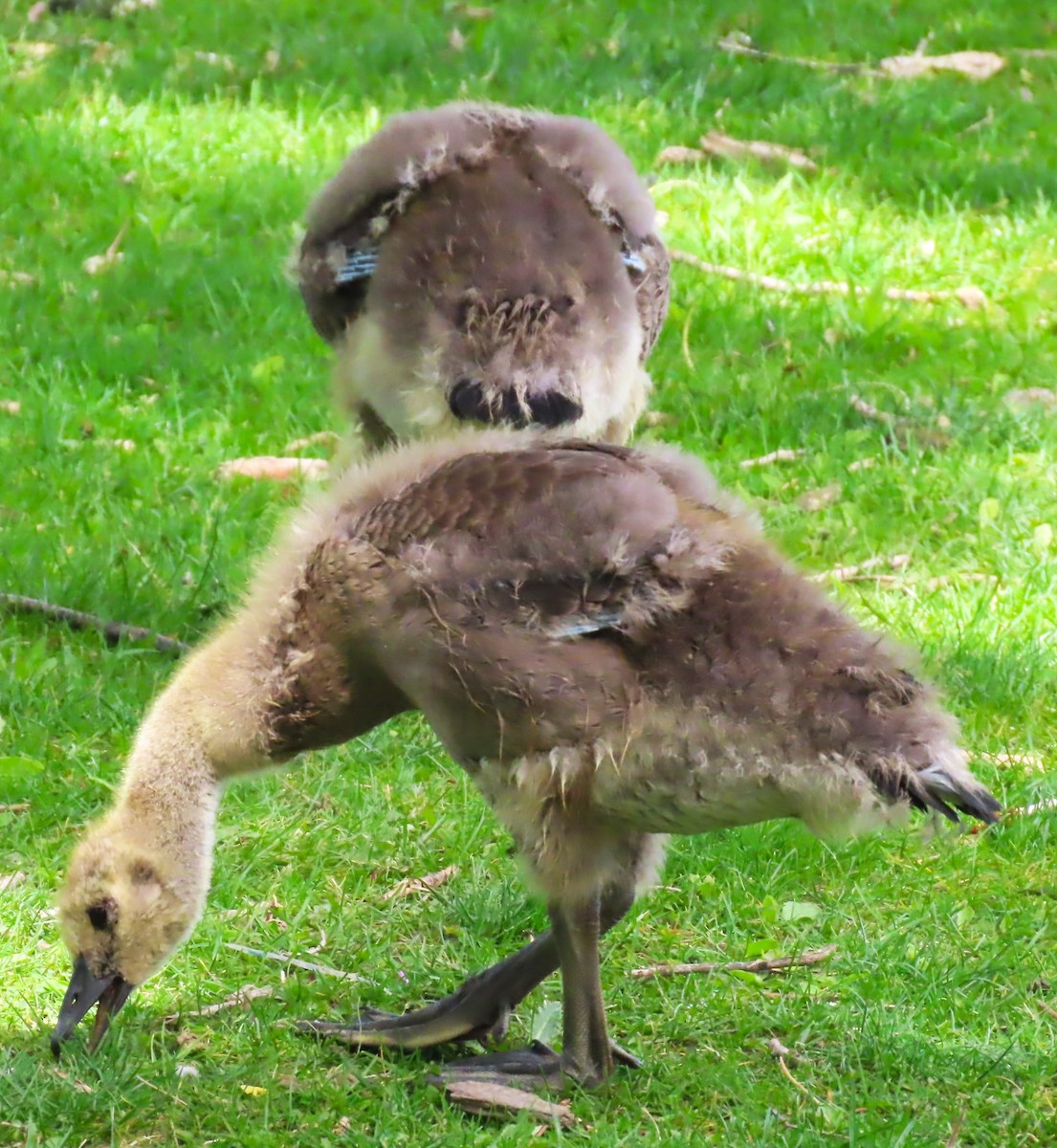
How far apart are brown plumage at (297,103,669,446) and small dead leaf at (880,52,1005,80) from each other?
5481 millimetres

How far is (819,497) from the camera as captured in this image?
6855mm

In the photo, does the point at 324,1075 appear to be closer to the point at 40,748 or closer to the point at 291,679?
the point at 291,679

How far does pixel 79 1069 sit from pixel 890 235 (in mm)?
6141

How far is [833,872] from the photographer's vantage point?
4941 millimetres

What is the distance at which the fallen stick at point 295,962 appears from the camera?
4.49 m

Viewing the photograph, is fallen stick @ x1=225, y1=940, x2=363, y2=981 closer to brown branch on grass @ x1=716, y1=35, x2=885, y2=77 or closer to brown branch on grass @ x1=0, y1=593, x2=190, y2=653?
brown branch on grass @ x1=0, y1=593, x2=190, y2=653

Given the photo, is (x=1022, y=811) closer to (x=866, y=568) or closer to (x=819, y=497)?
(x=866, y=568)

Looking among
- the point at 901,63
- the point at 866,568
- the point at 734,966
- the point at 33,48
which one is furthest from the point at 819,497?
the point at 33,48

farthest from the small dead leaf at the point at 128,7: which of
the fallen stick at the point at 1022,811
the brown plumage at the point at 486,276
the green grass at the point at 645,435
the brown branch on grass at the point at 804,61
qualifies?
the fallen stick at the point at 1022,811

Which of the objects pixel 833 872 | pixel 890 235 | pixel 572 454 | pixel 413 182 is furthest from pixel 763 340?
pixel 572 454

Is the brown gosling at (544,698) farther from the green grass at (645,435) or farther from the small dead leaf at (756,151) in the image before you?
the small dead leaf at (756,151)

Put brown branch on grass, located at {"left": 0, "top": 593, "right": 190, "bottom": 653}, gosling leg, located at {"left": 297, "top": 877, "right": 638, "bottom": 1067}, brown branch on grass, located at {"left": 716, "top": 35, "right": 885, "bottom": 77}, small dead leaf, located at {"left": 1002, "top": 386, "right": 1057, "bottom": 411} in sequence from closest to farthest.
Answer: gosling leg, located at {"left": 297, "top": 877, "right": 638, "bottom": 1067} < brown branch on grass, located at {"left": 0, "top": 593, "right": 190, "bottom": 653} < small dead leaf, located at {"left": 1002, "top": 386, "right": 1057, "bottom": 411} < brown branch on grass, located at {"left": 716, "top": 35, "right": 885, "bottom": 77}

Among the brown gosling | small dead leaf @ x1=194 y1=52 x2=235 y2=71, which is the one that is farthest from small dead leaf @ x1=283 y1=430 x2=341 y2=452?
small dead leaf @ x1=194 y1=52 x2=235 y2=71

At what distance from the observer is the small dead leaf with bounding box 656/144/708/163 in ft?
30.9
